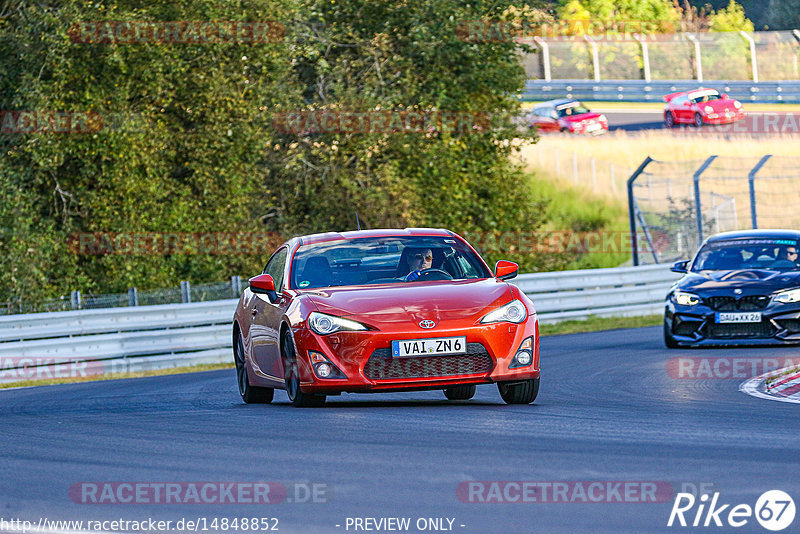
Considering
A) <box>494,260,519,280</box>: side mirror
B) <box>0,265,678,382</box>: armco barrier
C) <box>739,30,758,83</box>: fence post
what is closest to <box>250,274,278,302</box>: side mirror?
<box>494,260,519,280</box>: side mirror

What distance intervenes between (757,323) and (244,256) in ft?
51.9

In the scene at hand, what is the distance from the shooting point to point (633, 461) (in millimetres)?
7547

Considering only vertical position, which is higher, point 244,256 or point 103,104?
point 103,104

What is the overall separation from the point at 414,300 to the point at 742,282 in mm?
7578

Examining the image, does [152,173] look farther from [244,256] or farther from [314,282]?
[314,282]

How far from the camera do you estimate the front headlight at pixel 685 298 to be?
678 inches

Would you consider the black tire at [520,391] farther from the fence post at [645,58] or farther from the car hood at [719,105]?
the fence post at [645,58]

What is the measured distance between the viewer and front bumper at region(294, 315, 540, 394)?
10391 mm

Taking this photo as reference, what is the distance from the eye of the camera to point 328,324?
1053cm

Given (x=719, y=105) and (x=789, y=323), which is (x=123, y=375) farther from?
(x=719, y=105)

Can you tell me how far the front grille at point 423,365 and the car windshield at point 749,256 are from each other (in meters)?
8.18

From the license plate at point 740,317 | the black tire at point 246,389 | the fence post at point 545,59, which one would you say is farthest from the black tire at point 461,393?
the fence post at point 545,59

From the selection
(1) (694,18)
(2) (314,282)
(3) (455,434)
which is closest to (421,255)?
(2) (314,282)

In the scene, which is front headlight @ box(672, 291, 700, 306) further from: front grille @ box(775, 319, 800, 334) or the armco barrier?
the armco barrier
